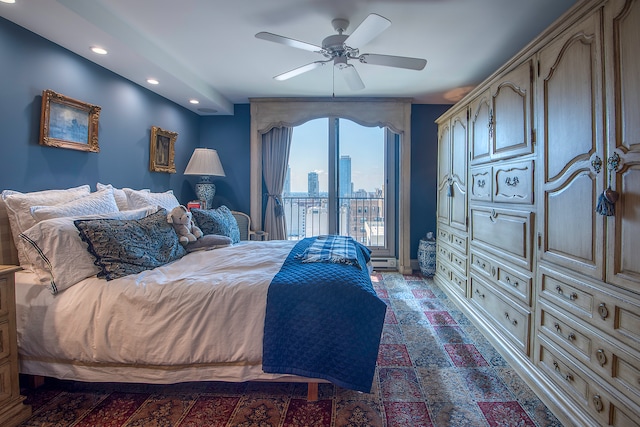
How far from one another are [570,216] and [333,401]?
1.66 m

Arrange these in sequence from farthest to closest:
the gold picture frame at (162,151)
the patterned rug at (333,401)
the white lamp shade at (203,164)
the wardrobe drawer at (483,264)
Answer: the white lamp shade at (203,164), the gold picture frame at (162,151), the wardrobe drawer at (483,264), the patterned rug at (333,401)

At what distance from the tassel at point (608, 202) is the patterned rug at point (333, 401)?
1124 mm

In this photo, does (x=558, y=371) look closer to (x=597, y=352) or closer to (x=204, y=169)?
(x=597, y=352)

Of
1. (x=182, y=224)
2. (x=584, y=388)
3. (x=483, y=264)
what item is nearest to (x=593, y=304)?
(x=584, y=388)

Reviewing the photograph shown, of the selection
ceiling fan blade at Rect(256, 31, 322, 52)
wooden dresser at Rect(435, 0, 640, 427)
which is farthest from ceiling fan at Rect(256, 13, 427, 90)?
wooden dresser at Rect(435, 0, 640, 427)

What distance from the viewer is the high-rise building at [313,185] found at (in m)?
5.09

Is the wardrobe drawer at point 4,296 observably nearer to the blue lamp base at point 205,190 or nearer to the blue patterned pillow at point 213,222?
the blue patterned pillow at point 213,222

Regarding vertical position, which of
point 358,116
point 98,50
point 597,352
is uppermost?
point 358,116

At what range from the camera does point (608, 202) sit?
1.44 m

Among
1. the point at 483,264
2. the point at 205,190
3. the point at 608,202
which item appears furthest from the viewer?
the point at 205,190

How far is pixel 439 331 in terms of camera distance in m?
2.80

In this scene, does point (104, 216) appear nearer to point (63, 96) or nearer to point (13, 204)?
point (13, 204)

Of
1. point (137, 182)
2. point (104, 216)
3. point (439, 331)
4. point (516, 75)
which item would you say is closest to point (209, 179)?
point (137, 182)

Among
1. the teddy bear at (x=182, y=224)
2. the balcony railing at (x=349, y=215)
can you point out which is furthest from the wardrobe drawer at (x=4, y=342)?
the balcony railing at (x=349, y=215)
